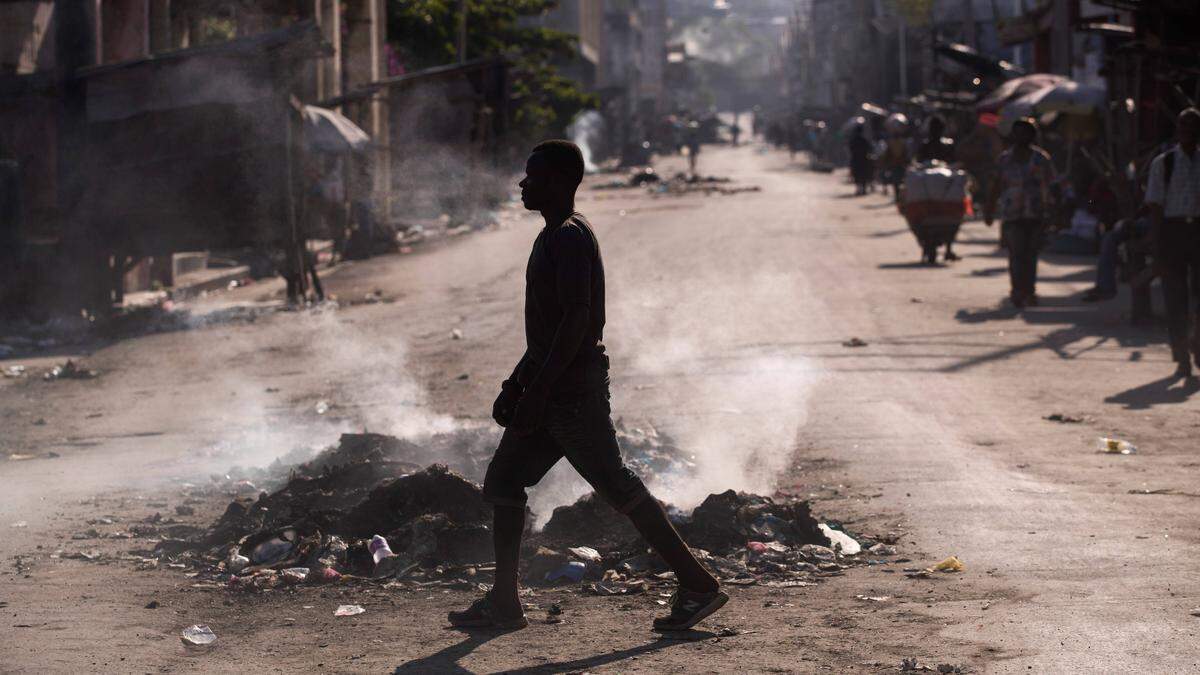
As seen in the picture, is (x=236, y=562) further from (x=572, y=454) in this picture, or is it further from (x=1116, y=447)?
(x=1116, y=447)

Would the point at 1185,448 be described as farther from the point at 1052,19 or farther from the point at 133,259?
the point at 1052,19

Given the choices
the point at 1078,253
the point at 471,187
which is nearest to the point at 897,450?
the point at 1078,253

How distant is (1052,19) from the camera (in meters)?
38.0

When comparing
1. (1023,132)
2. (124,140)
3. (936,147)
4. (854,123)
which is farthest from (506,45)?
(1023,132)

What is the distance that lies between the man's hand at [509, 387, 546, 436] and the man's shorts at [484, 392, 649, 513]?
0.32 ft

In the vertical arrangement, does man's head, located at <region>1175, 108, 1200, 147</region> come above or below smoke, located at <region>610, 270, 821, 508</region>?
above

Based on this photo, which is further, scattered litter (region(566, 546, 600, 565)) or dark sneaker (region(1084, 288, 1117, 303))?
dark sneaker (region(1084, 288, 1117, 303))

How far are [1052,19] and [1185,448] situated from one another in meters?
32.0

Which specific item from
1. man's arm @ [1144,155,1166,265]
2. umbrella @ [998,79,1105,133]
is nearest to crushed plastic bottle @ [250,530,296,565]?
man's arm @ [1144,155,1166,265]

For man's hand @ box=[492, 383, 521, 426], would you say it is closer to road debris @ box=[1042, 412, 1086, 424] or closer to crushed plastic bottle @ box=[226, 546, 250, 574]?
crushed plastic bottle @ box=[226, 546, 250, 574]

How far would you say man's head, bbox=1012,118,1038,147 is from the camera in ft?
47.4

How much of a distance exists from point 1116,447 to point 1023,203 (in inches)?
258

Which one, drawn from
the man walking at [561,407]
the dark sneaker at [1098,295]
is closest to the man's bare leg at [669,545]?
the man walking at [561,407]

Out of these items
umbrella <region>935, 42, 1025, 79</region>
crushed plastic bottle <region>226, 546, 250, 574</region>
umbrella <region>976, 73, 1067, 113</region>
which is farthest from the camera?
umbrella <region>935, 42, 1025, 79</region>
